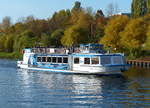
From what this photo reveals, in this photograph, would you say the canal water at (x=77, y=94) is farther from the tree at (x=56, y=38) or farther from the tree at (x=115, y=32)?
the tree at (x=56, y=38)

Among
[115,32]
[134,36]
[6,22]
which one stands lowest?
[134,36]

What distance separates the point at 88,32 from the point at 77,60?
2276 inches

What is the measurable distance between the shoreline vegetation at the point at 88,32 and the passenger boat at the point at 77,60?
62.8 feet

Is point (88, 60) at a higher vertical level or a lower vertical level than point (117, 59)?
lower

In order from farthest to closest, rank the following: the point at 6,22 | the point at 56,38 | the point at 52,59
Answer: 1. the point at 6,22
2. the point at 56,38
3. the point at 52,59

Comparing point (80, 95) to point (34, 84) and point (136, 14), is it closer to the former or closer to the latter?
point (34, 84)

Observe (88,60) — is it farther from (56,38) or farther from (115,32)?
(56,38)

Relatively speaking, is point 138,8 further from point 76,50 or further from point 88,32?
point 76,50

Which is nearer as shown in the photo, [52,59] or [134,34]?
[52,59]

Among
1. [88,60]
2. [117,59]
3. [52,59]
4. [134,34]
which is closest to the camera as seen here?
[117,59]

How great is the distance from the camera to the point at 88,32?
11444 cm

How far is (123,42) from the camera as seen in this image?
295 feet

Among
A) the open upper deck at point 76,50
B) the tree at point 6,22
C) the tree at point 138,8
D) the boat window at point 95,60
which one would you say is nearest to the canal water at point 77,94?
the boat window at point 95,60

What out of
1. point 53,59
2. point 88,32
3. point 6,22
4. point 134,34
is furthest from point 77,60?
point 6,22
